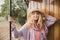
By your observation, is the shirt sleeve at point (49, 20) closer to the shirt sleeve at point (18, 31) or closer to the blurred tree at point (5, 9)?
the shirt sleeve at point (18, 31)

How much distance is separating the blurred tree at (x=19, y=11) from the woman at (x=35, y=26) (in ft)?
0.18

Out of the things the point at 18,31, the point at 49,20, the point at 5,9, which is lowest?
the point at 18,31

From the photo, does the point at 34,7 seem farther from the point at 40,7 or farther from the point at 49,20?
the point at 49,20

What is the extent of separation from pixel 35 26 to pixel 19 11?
0.71ft

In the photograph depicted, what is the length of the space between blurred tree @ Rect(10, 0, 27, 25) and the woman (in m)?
0.05

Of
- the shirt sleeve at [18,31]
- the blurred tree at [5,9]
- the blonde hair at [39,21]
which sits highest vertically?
the blurred tree at [5,9]

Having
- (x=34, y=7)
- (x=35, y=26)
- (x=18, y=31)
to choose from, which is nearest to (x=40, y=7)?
(x=34, y=7)

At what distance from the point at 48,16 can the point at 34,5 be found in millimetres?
175

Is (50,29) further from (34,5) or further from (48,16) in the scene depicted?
(34,5)

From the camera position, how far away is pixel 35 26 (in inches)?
78.3

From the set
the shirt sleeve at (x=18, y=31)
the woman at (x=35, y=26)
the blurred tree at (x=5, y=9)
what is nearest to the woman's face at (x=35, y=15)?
the woman at (x=35, y=26)

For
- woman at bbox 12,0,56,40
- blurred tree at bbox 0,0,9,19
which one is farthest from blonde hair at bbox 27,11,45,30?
blurred tree at bbox 0,0,9,19

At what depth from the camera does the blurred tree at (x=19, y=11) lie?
1991 mm

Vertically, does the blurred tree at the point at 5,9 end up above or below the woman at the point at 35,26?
above
